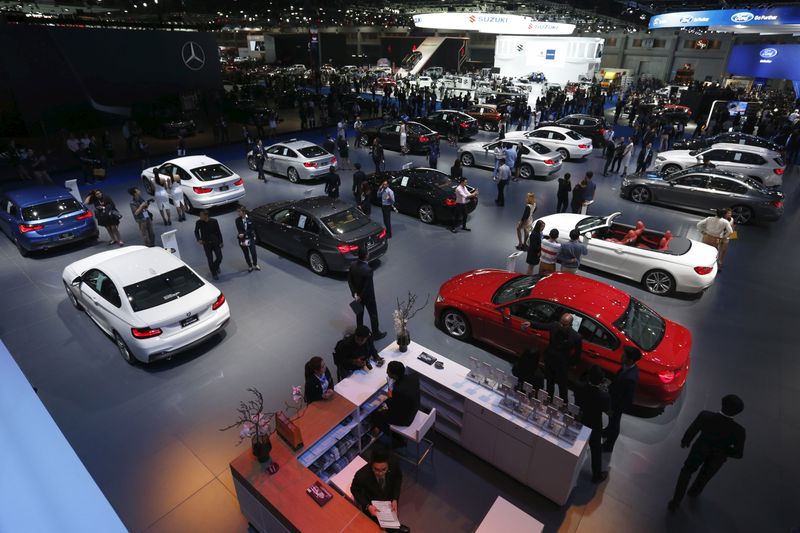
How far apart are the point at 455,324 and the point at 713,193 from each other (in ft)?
33.4

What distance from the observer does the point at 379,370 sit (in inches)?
220

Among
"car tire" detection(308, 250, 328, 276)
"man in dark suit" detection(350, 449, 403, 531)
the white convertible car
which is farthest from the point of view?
"car tire" detection(308, 250, 328, 276)

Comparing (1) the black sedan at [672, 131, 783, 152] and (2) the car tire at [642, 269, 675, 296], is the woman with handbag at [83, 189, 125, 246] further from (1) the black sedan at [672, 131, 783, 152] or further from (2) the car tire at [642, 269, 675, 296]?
(1) the black sedan at [672, 131, 783, 152]

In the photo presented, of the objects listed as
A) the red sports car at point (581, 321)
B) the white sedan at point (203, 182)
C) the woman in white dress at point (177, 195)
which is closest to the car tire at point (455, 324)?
the red sports car at point (581, 321)

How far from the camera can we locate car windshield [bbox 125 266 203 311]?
265 inches

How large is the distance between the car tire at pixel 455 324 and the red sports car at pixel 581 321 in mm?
17

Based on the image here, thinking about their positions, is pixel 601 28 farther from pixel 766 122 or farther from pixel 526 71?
pixel 766 122

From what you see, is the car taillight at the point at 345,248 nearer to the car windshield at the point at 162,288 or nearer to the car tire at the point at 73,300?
the car windshield at the point at 162,288

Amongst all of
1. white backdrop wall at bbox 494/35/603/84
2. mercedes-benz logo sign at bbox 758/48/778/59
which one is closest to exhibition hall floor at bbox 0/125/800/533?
white backdrop wall at bbox 494/35/603/84

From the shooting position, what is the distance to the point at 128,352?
22.6 feet

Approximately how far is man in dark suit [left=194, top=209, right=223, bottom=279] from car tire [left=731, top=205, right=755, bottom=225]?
548 inches

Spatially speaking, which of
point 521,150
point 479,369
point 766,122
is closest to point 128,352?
point 479,369

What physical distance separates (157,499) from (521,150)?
48.9ft

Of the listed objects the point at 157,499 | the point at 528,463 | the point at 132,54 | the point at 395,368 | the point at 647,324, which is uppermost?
the point at 132,54
